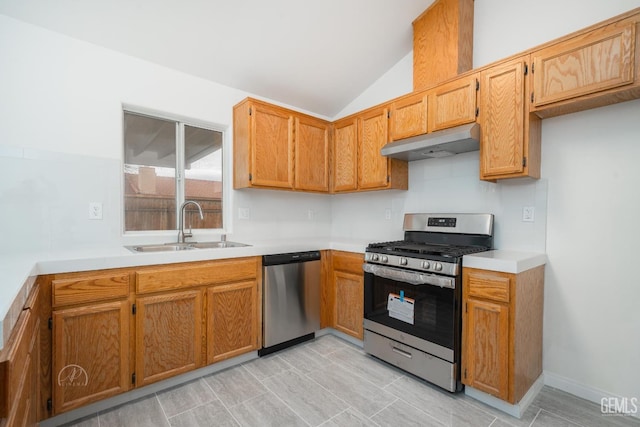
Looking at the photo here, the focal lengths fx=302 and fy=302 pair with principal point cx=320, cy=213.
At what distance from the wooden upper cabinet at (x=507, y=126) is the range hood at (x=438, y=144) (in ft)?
0.39

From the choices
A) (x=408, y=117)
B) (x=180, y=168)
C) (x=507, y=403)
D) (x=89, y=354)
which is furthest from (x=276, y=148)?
(x=507, y=403)

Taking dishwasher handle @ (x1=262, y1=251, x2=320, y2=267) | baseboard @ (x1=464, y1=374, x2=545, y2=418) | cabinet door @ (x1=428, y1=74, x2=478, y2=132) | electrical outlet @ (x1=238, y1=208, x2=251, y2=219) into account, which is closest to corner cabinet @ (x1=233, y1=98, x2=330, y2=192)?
electrical outlet @ (x1=238, y1=208, x2=251, y2=219)

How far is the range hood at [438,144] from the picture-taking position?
213cm

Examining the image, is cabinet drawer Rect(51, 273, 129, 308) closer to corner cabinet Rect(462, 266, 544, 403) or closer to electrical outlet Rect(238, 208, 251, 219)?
electrical outlet Rect(238, 208, 251, 219)

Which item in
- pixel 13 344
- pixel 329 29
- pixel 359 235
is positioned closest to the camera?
pixel 13 344

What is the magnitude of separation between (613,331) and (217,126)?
3389 millimetres

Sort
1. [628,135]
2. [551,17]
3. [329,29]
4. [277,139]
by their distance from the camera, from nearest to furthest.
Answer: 1. [628,135]
2. [551,17]
3. [329,29]
4. [277,139]

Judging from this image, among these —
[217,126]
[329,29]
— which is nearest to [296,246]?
[217,126]

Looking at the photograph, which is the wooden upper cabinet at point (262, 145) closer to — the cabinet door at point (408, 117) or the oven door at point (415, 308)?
the cabinet door at point (408, 117)

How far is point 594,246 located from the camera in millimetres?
1968

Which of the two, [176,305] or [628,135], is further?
[176,305]

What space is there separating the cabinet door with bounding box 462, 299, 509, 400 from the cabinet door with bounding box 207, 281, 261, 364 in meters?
1.54

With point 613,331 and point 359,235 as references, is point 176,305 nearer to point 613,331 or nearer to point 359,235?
point 359,235

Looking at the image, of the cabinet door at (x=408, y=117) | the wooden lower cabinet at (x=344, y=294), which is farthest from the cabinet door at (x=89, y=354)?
the cabinet door at (x=408, y=117)
